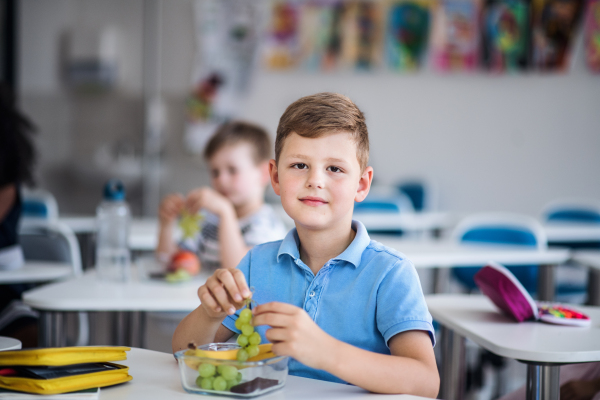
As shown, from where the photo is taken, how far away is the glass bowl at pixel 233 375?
83 centimetres

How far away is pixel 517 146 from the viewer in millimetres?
4883

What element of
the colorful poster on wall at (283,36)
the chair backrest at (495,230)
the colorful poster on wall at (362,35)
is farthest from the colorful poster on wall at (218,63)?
the chair backrest at (495,230)

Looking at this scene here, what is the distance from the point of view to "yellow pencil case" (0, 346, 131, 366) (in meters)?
0.85

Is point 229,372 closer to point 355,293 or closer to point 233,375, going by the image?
point 233,375

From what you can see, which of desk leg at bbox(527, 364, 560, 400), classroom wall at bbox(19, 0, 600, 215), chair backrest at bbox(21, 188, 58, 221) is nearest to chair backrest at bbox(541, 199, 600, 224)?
classroom wall at bbox(19, 0, 600, 215)

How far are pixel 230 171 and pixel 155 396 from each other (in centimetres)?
139

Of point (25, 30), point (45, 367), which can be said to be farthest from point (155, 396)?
point (25, 30)

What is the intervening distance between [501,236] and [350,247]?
2.05m

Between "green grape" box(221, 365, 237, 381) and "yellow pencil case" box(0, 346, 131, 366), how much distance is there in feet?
0.66

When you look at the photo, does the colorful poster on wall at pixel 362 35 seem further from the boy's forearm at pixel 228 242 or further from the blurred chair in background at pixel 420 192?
the boy's forearm at pixel 228 242

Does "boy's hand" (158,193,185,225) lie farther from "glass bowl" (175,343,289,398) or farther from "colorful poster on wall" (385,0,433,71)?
"colorful poster on wall" (385,0,433,71)

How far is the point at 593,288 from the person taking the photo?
2.55 meters

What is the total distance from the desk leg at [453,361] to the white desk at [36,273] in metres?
1.29

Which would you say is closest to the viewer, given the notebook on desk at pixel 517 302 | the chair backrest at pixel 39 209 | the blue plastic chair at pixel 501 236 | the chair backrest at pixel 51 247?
the notebook on desk at pixel 517 302
